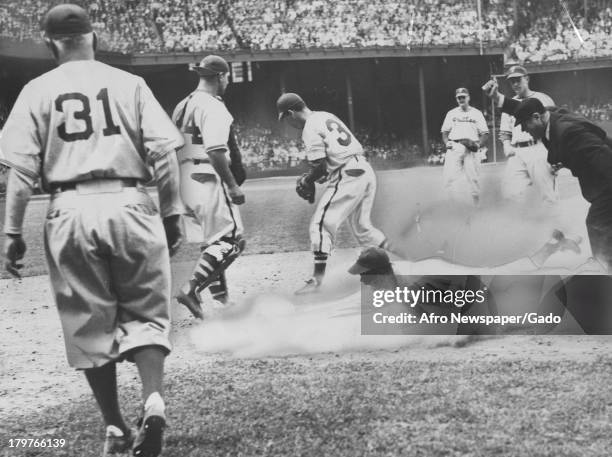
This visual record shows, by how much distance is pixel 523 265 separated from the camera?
17.0 ft

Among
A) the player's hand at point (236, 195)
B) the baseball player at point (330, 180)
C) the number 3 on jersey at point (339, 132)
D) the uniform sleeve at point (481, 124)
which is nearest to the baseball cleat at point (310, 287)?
the baseball player at point (330, 180)

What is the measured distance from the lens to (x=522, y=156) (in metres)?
5.33

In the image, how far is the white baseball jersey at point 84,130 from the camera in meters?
3.24

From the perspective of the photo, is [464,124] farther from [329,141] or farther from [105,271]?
[105,271]

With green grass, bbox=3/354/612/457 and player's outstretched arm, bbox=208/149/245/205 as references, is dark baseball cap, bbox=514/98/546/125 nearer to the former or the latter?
green grass, bbox=3/354/612/457

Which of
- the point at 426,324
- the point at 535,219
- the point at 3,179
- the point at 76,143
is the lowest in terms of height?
the point at 426,324

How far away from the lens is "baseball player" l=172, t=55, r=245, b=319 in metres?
4.99

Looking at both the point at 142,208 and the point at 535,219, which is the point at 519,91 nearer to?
the point at 535,219

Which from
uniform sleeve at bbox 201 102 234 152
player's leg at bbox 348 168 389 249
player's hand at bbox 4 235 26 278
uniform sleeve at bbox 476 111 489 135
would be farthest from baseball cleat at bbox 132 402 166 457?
uniform sleeve at bbox 476 111 489 135

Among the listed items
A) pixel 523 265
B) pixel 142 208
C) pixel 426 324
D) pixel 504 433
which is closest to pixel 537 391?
pixel 504 433

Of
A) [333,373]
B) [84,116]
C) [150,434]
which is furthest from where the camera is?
[333,373]

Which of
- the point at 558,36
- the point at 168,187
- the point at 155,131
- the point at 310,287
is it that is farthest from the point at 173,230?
the point at 558,36

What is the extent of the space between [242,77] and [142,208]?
7.08ft

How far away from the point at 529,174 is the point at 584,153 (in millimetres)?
405
